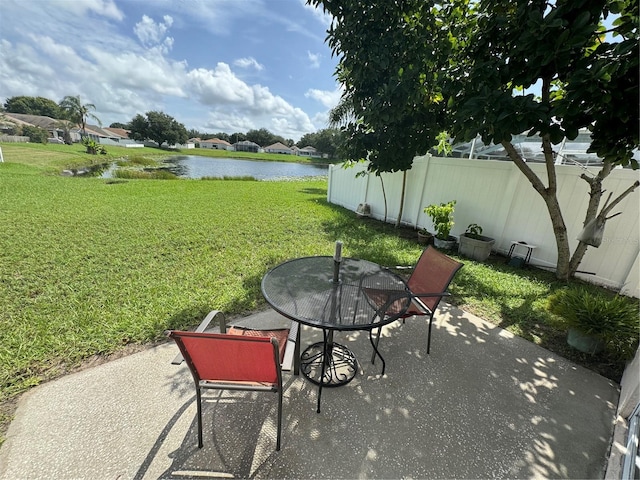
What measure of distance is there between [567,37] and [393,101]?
1.57 meters

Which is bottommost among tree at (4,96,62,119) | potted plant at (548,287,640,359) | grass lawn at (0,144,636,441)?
grass lawn at (0,144,636,441)

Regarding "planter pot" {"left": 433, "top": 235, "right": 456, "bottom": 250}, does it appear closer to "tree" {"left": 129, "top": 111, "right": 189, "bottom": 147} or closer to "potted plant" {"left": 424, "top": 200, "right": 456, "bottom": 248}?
"potted plant" {"left": 424, "top": 200, "right": 456, "bottom": 248}

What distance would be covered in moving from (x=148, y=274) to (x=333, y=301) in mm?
2980

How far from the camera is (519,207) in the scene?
4.79 m

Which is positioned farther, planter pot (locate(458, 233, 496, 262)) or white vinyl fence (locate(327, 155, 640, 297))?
planter pot (locate(458, 233, 496, 262))

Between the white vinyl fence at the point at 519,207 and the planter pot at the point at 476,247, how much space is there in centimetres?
55

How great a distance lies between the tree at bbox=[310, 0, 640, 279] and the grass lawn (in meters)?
1.82

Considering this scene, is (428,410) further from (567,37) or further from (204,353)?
(567,37)

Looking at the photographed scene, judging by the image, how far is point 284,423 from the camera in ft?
5.74

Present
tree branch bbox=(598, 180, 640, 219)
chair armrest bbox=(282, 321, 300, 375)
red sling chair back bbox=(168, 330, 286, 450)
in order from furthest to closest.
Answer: tree branch bbox=(598, 180, 640, 219), chair armrest bbox=(282, 321, 300, 375), red sling chair back bbox=(168, 330, 286, 450)

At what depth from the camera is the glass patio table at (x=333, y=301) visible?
5.88ft

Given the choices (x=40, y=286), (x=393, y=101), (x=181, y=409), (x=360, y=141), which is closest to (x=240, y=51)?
(x=360, y=141)

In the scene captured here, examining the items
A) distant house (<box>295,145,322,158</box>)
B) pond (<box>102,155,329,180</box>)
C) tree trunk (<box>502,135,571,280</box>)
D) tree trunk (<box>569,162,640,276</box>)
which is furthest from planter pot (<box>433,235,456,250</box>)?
distant house (<box>295,145,322,158</box>)

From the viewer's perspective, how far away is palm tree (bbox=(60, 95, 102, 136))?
38828 millimetres
